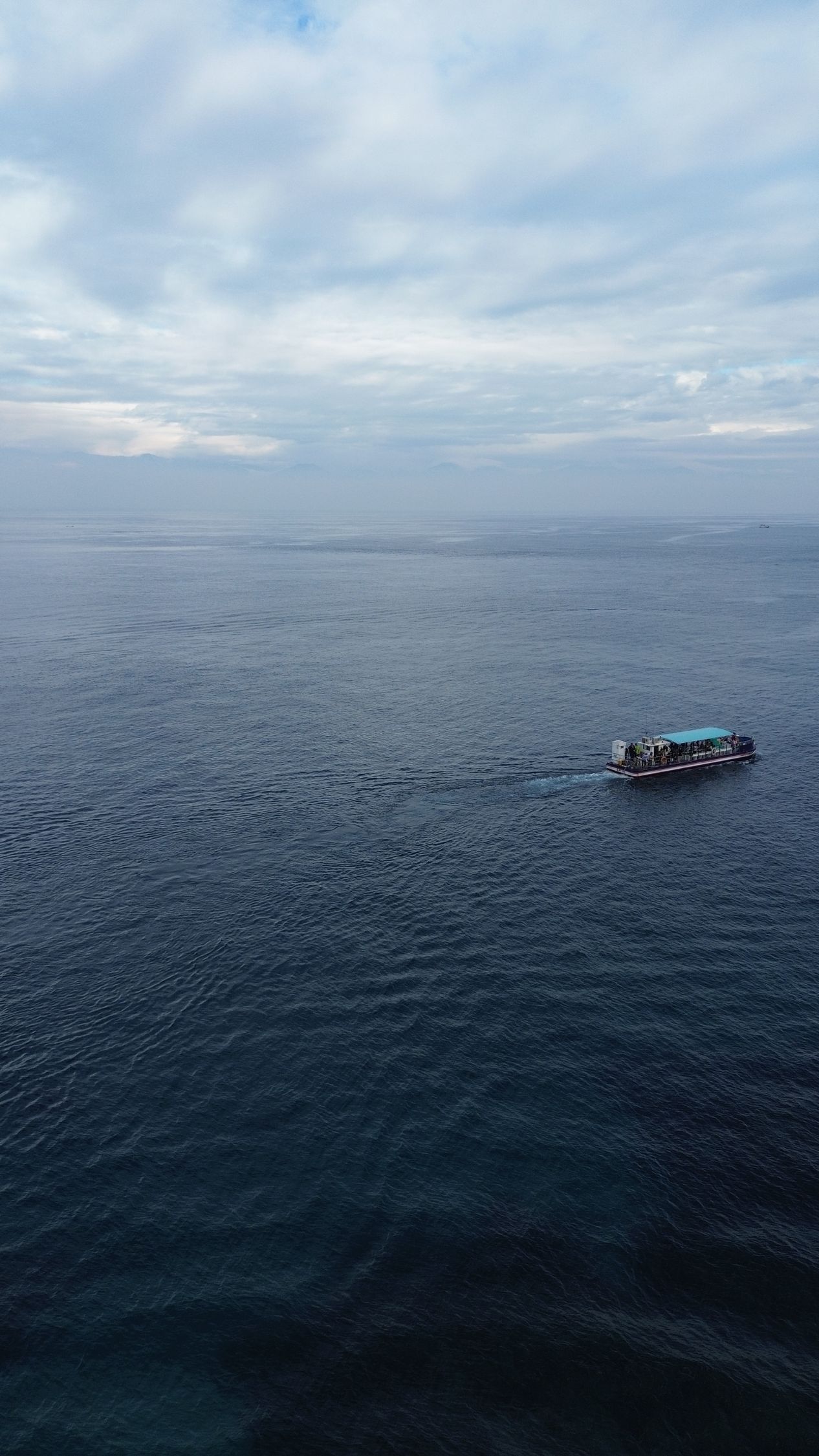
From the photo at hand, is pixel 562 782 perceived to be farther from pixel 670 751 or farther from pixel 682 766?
pixel 682 766

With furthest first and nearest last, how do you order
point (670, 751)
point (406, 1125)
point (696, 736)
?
A: point (696, 736)
point (670, 751)
point (406, 1125)

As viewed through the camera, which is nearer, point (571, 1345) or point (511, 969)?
point (571, 1345)

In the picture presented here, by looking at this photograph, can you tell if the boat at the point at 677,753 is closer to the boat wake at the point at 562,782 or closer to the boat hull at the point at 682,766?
the boat hull at the point at 682,766

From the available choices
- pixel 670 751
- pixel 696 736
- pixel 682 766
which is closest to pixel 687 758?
pixel 682 766

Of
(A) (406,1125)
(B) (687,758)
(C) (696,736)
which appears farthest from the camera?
(C) (696,736)

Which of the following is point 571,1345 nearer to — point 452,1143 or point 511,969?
point 452,1143

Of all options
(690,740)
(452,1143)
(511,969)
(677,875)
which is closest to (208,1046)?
(452,1143)
